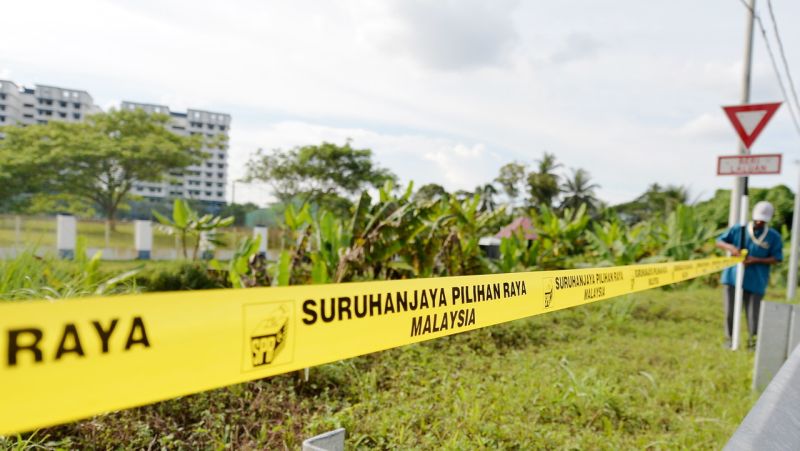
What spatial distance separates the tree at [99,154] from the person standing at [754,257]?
31.0m

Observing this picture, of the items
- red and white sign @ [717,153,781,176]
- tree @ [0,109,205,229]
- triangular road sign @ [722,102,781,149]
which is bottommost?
red and white sign @ [717,153,781,176]

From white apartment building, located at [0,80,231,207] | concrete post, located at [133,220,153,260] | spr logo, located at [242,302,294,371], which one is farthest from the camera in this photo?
white apartment building, located at [0,80,231,207]

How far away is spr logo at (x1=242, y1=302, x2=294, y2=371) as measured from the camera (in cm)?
109

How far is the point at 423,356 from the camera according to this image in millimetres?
4449

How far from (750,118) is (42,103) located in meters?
93.6

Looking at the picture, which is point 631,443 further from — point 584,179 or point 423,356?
point 584,179

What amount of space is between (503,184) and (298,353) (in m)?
52.0

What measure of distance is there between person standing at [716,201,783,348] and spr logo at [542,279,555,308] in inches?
183

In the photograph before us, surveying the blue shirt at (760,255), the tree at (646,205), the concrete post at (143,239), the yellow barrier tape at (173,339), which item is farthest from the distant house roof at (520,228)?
the tree at (646,205)

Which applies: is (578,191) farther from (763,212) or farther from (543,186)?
(763,212)

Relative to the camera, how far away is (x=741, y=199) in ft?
21.2

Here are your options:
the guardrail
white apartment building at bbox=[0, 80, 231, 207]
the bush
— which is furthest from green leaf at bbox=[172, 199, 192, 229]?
white apartment building at bbox=[0, 80, 231, 207]

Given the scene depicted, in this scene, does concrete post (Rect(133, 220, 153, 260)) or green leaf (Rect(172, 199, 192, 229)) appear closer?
green leaf (Rect(172, 199, 192, 229))

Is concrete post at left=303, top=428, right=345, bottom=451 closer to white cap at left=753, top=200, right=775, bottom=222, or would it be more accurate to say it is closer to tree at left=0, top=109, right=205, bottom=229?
white cap at left=753, top=200, right=775, bottom=222
